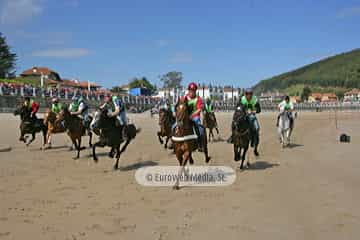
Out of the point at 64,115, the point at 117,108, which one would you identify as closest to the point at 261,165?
the point at 117,108

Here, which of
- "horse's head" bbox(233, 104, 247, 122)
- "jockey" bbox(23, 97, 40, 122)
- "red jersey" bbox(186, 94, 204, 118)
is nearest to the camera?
"red jersey" bbox(186, 94, 204, 118)

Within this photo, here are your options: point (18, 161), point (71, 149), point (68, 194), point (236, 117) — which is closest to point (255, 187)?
point (236, 117)

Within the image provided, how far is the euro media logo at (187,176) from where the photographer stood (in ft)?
34.6

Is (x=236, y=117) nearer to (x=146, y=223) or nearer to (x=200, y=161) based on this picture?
(x=200, y=161)

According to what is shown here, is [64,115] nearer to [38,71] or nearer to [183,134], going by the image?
[183,134]

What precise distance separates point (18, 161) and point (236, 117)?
26.9 feet

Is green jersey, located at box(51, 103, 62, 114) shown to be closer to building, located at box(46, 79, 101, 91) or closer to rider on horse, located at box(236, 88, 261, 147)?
rider on horse, located at box(236, 88, 261, 147)

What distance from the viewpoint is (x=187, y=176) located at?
1116 centimetres

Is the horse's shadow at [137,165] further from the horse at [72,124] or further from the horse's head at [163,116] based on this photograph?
the horse at [72,124]

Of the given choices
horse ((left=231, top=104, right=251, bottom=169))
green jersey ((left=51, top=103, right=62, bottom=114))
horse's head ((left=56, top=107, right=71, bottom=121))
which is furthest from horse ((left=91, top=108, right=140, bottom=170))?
green jersey ((left=51, top=103, right=62, bottom=114))

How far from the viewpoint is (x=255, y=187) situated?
10.2m

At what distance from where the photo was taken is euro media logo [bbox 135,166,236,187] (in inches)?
415

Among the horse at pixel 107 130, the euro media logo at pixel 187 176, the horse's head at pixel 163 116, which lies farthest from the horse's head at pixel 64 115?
the euro media logo at pixel 187 176

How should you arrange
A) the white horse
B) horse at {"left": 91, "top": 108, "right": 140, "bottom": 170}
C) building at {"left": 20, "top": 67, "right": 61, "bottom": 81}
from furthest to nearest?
building at {"left": 20, "top": 67, "right": 61, "bottom": 81} < the white horse < horse at {"left": 91, "top": 108, "right": 140, "bottom": 170}
